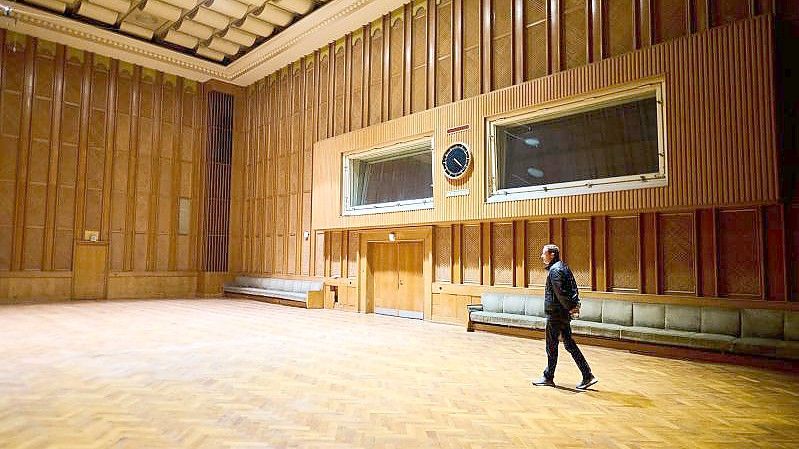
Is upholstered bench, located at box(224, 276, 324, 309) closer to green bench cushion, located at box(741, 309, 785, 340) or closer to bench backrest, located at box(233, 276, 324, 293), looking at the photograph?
bench backrest, located at box(233, 276, 324, 293)

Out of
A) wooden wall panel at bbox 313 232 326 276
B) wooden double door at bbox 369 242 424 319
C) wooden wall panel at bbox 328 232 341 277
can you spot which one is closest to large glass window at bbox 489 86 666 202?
wooden double door at bbox 369 242 424 319

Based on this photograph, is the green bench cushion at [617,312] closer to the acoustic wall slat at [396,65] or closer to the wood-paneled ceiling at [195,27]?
the acoustic wall slat at [396,65]

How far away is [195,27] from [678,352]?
13.3 meters

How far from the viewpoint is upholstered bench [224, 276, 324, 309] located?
12.7 m

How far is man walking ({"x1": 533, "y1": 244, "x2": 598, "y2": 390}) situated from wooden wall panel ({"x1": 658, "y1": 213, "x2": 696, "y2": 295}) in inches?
120

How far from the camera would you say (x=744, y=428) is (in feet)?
12.4

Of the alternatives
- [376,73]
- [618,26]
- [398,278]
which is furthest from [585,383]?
[376,73]

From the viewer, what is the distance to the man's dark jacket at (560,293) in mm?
4789

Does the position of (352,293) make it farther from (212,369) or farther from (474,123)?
(212,369)

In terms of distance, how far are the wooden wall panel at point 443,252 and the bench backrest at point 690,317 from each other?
2025 millimetres

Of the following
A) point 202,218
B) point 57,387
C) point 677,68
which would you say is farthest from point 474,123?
point 202,218

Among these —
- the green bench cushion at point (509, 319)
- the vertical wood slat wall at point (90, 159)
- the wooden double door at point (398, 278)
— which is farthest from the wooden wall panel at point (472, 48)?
the vertical wood slat wall at point (90, 159)

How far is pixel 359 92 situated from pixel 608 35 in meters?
6.24

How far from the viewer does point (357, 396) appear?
Answer: 4496 millimetres
